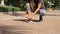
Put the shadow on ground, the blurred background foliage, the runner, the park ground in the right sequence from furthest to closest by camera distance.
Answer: the blurred background foliage, the runner, the park ground, the shadow on ground

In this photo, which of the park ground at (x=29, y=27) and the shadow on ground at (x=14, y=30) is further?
the park ground at (x=29, y=27)

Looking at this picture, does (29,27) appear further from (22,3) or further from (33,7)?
(22,3)

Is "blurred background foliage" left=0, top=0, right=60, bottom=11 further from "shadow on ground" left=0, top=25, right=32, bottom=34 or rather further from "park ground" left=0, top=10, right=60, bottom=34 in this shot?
"shadow on ground" left=0, top=25, right=32, bottom=34

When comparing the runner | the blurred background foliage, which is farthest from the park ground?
the blurred background foliage

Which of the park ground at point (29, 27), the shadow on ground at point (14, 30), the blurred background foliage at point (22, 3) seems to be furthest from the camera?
the blurred background foliage at point (22, 3)

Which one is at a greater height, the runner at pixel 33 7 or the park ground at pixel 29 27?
the runner at pixel 33 7

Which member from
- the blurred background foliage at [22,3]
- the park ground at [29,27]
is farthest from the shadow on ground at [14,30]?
the blurred background foliage at [22,3]

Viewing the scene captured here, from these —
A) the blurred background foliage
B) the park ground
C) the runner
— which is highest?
the runner

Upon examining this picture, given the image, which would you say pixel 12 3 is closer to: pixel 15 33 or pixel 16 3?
pixel 16 3

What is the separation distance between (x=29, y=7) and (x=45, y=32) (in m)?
3.05

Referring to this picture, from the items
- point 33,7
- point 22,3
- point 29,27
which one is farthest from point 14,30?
point 22,3

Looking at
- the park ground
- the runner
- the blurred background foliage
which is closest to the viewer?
the park ground

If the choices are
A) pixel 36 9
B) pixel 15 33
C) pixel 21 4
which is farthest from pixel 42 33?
pixel 21 4

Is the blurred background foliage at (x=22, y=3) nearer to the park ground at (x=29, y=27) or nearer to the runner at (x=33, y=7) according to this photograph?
the runner at (x=33, y=7)
